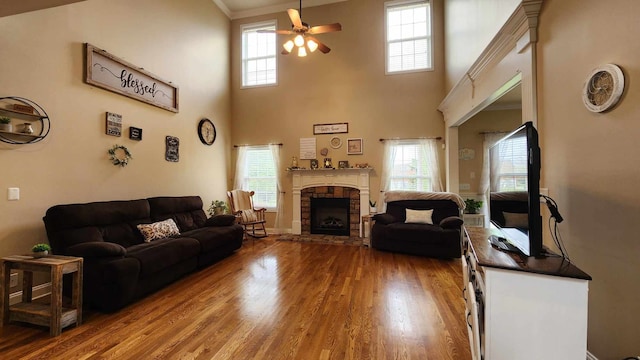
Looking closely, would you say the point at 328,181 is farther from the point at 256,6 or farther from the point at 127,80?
the point at 256,6

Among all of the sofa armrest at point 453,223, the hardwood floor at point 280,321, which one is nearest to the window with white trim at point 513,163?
the hardwood floor at point 280,321

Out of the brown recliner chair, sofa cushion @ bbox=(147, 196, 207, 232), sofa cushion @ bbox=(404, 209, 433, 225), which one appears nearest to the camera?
sofa cushion @ bbox=(147, 196, 207, 232)

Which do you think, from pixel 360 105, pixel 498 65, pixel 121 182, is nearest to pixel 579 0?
pixel 498 65

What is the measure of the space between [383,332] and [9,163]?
3667mm

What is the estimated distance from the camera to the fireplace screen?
5.77m

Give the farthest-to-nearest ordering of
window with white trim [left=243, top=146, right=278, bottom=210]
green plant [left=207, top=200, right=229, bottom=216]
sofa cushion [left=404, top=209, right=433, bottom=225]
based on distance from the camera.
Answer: window with white trim [left=243, top=146, right=278, bottom=210]
green plant [left=207, top=200, right=229, bottom=216]
sofa cushion [left=404, top=209, right=433, bottom=225]

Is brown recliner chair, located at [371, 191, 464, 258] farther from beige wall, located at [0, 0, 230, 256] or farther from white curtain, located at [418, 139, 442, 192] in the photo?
beige wall, located at [0, 0, 230, 256]

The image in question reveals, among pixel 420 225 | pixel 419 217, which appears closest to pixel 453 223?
pixel 420 225

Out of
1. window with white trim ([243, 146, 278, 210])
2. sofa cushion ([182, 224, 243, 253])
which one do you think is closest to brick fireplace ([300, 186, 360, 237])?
window with white trim ([243, 146, 278, 210])

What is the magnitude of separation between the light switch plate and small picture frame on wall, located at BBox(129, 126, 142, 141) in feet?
4.54

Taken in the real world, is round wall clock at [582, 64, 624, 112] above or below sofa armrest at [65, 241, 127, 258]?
above

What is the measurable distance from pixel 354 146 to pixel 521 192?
4.18 metres

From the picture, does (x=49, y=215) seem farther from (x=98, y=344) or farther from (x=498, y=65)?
(x=498, y=65)

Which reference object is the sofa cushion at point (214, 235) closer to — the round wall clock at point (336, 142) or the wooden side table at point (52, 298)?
the wooden side table at point (52, 298)
